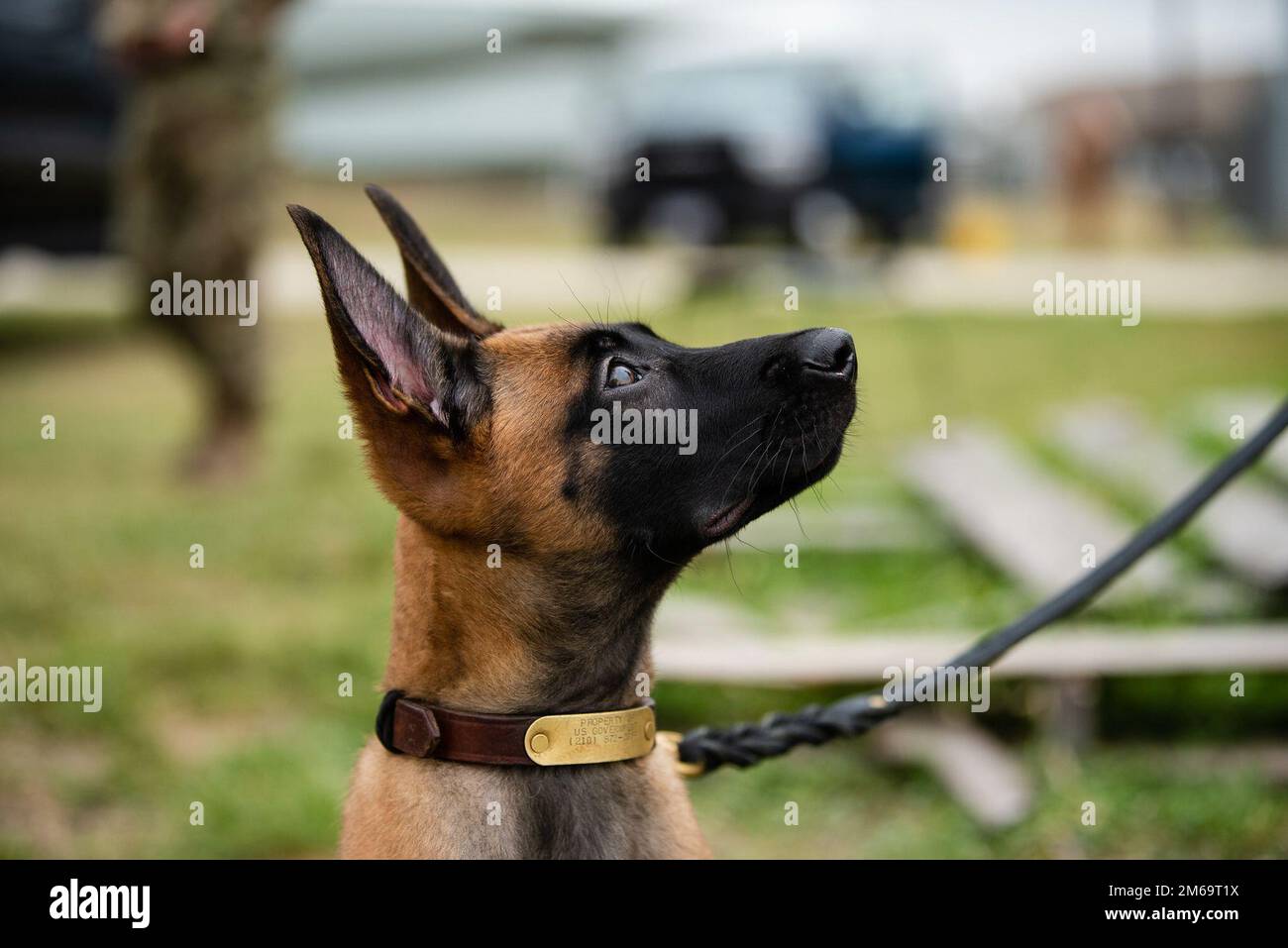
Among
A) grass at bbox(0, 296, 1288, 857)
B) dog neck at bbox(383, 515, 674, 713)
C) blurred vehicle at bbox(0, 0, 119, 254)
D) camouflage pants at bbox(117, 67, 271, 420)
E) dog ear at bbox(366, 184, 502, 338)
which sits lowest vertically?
grass at bbox(0, 296, 1288, 857)

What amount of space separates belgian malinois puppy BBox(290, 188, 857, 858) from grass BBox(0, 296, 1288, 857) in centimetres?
35

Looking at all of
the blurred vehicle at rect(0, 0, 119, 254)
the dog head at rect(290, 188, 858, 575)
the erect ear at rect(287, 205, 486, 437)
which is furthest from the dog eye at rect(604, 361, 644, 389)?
the blurred vehicle at rect(0, 0, 119, 254)

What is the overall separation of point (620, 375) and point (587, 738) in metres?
0.66

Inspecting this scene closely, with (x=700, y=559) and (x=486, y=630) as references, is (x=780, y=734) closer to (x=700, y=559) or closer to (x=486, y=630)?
(x=486, y=630)

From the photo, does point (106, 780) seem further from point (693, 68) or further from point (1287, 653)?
point (693, 68)

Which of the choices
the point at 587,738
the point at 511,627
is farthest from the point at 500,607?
the point at 587,738

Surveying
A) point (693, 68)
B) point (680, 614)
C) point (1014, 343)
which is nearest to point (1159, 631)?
point (680, 614)

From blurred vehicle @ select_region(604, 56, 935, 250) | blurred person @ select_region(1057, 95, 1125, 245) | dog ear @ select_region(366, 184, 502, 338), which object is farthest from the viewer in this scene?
blurred person @ select_region(1057, 95, 1125, 245)

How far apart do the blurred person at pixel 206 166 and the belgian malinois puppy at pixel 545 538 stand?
4.47 metres

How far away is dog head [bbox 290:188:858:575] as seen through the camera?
2297mm

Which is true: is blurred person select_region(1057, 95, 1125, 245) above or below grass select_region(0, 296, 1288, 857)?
above

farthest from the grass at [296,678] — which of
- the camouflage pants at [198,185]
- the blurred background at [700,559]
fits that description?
the camouflage pants at [198,185]

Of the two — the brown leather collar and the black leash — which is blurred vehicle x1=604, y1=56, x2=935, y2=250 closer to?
the black leash

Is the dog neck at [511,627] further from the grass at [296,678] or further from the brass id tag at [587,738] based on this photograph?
the grass at [296,678]
